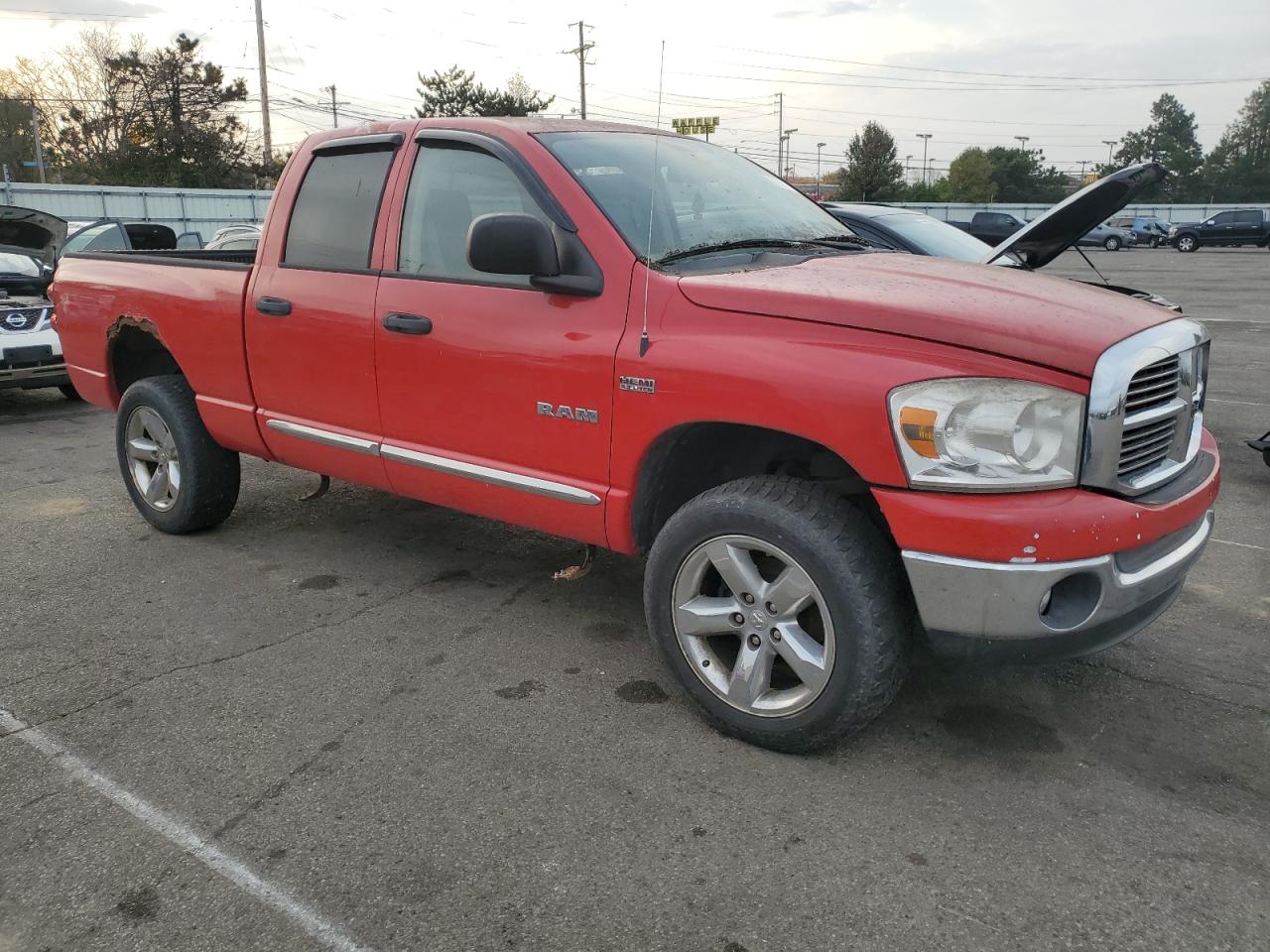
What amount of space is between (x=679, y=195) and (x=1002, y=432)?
5.51 ft

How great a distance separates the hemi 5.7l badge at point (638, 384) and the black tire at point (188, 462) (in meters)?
2.68

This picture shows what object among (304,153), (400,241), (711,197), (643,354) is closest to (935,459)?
(643,354)

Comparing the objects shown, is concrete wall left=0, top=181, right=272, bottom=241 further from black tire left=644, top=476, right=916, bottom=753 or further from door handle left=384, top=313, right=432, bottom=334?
black tire left=644, top=476, right=916, bottom=753

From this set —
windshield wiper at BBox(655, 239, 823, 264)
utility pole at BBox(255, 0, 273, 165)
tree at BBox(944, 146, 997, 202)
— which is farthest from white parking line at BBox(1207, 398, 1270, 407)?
tree at BBox(944, 146, 997, 202)

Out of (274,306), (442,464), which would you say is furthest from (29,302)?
(442,464)

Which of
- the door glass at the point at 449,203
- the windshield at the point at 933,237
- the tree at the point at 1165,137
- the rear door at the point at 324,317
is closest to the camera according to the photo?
the door glass at the point at 449,203

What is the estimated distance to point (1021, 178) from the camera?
81.9 meters

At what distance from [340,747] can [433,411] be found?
4.20 feet

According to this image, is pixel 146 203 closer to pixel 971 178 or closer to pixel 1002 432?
pixel 1002 432

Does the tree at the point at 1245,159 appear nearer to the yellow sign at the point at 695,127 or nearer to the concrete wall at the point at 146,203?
the concrete wall at the point at 146,203

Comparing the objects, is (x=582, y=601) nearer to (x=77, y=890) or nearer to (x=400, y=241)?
(x=400, y=241)

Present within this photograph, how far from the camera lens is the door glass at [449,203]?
3.64 metres

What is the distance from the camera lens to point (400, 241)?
3.88m

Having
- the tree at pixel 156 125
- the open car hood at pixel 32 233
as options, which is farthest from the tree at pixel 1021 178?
the open car hood at pixel 32 233
